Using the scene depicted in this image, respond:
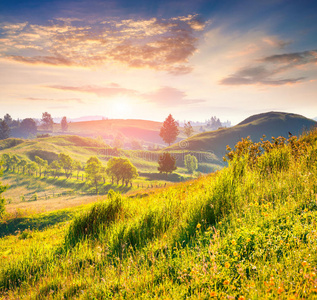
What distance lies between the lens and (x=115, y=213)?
6996 mm

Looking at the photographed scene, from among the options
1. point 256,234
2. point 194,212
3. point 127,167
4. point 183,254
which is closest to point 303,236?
point 256,234

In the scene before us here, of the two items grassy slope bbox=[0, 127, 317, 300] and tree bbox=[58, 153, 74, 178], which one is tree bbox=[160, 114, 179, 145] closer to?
tree bbox=[58, 153, 74, 178]

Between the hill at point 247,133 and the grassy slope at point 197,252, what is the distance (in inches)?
4463

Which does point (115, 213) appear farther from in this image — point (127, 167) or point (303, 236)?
point (127, 167)

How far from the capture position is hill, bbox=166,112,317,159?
12212 centimetres

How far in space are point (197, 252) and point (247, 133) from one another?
143 m

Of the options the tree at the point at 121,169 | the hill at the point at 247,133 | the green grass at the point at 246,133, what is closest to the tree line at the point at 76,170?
the tree at the point at 121,169

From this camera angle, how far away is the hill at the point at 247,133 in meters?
122

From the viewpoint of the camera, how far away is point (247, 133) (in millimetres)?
132875

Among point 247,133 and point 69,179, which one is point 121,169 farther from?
point 247,133

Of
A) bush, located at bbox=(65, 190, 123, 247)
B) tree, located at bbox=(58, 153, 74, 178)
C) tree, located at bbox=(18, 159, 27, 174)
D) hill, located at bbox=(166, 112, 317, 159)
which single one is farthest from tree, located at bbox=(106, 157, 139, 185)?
hill, located at bbox=(166, 112, 317, 159)

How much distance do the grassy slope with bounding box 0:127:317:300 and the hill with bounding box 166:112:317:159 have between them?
113 m

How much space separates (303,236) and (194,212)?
2520 mm

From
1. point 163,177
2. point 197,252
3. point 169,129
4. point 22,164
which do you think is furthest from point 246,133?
point 197,252
